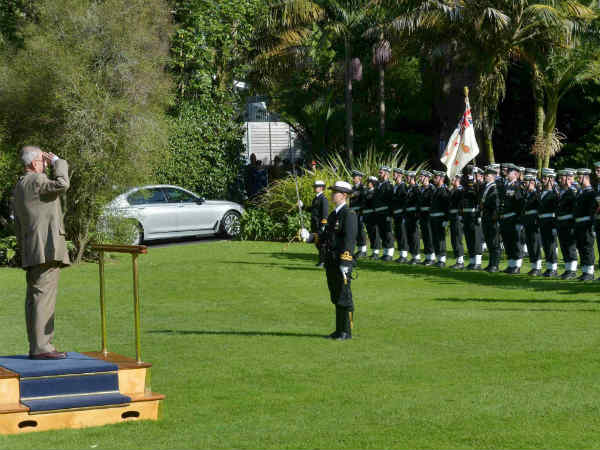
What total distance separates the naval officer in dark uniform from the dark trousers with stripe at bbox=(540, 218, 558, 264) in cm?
771

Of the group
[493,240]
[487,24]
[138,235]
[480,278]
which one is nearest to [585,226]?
[480,278]

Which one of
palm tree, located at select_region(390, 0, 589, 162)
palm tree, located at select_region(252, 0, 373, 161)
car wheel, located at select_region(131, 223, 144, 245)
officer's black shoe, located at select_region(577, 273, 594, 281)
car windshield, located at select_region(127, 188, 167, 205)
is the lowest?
officer's black shoe, located at select_region(577, 273, 594, 281)

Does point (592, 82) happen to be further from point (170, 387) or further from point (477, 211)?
point (170, 387)

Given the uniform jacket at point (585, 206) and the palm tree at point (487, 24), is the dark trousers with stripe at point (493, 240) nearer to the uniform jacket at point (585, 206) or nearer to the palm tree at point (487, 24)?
the uniform jacket at point (585, 206)

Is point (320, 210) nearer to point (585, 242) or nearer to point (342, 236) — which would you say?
point (585, 242)

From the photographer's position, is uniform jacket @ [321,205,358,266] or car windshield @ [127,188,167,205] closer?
uniform jacket @ [321,205,358,266]

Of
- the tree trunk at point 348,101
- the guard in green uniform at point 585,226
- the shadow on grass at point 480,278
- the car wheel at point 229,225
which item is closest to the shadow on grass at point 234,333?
the shadow on grass at point 480,278

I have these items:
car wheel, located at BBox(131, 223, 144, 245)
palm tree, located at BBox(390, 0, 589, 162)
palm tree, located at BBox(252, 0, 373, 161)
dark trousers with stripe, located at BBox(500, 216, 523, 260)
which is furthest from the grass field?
palm tree, located at BBox(252, 0, 373, 161)

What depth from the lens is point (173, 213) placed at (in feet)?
87.4

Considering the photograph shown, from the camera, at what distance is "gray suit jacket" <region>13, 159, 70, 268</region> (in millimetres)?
8711

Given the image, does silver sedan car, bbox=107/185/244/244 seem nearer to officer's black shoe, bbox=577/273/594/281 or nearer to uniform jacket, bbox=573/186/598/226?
uniform jacket, bbox=573/186/598/226

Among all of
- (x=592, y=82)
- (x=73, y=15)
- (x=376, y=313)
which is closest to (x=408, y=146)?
(x=592, y=82)

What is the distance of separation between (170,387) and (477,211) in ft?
40.0

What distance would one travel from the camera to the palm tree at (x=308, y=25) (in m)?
34.2
